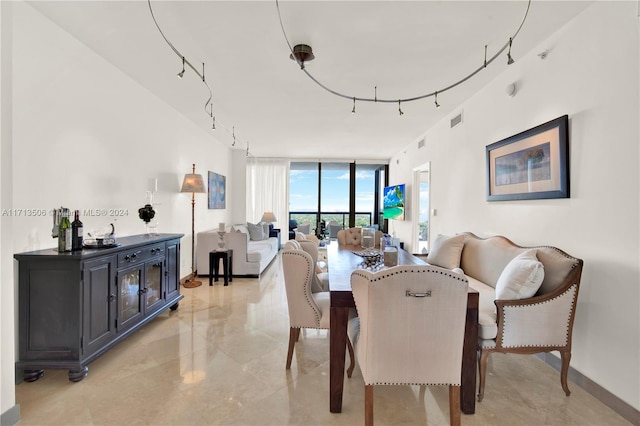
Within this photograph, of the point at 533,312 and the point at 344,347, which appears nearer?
the point at 344,347

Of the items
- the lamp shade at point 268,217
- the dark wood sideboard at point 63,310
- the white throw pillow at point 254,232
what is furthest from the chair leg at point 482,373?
the lamp shade at point 268,217

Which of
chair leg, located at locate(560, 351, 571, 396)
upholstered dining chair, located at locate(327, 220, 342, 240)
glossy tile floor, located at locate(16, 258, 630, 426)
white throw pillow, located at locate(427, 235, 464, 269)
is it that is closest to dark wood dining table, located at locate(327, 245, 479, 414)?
glossy tile floor, located at locate(16, 258, 630, 426)

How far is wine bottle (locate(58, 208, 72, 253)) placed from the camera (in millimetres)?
2191

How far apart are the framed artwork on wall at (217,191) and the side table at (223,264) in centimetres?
163

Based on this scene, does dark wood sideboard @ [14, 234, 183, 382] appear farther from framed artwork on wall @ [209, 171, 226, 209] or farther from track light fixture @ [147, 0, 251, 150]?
framed artwork on wall @ [209, 171, 226, 209]

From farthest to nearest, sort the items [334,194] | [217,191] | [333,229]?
[334,194]
[333,229]
[217,191]

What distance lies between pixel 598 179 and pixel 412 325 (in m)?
1.78

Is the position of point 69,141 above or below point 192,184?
above

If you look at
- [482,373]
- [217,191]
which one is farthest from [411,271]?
[217,191]

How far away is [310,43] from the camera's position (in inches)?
104

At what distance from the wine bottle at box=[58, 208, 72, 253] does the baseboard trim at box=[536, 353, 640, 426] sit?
12.9ft

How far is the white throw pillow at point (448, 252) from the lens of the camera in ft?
11.1

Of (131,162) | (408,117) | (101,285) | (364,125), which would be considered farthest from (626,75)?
(131,162)

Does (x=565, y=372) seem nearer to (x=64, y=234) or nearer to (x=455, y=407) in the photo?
(x=455, y=407)
